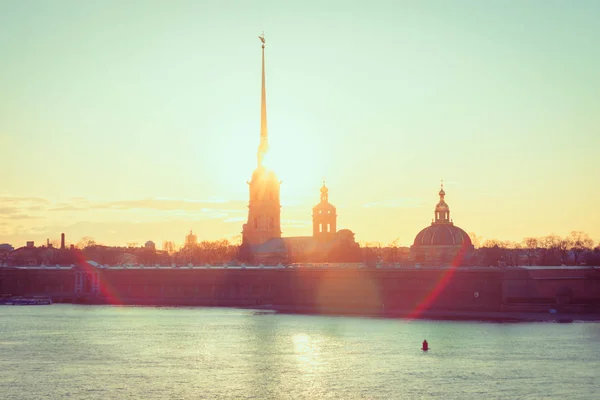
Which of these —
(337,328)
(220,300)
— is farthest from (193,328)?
(220,300)

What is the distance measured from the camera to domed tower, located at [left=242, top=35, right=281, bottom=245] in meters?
150

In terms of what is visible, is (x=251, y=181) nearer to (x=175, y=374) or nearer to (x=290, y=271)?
(x=290, y=271)

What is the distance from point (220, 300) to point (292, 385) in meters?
66.8

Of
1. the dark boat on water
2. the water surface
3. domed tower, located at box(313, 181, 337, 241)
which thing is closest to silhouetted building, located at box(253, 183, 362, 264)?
domed tower, located at box(313, 181, 337, 241)

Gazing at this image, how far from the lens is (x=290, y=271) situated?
108 metres

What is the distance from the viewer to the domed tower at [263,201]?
15038 cm

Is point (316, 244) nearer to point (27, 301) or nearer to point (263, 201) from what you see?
point (263, 201)

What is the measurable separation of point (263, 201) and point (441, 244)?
3346 centimetres

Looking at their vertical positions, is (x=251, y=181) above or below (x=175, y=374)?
above

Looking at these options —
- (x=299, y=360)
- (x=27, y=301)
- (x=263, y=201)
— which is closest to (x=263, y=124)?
(x=263, y=201)

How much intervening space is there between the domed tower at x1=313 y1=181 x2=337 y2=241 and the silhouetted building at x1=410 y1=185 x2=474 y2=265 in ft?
63.7

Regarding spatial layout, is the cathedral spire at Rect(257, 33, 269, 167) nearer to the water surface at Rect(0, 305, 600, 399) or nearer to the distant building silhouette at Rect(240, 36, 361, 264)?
the distant building silhouette at Rect(240, 36, 361, 264)

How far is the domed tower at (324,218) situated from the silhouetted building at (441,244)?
19428 millimetres

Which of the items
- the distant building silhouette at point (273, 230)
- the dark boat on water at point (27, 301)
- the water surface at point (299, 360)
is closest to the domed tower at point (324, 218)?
the distant building silhouette at point (273, 230)
